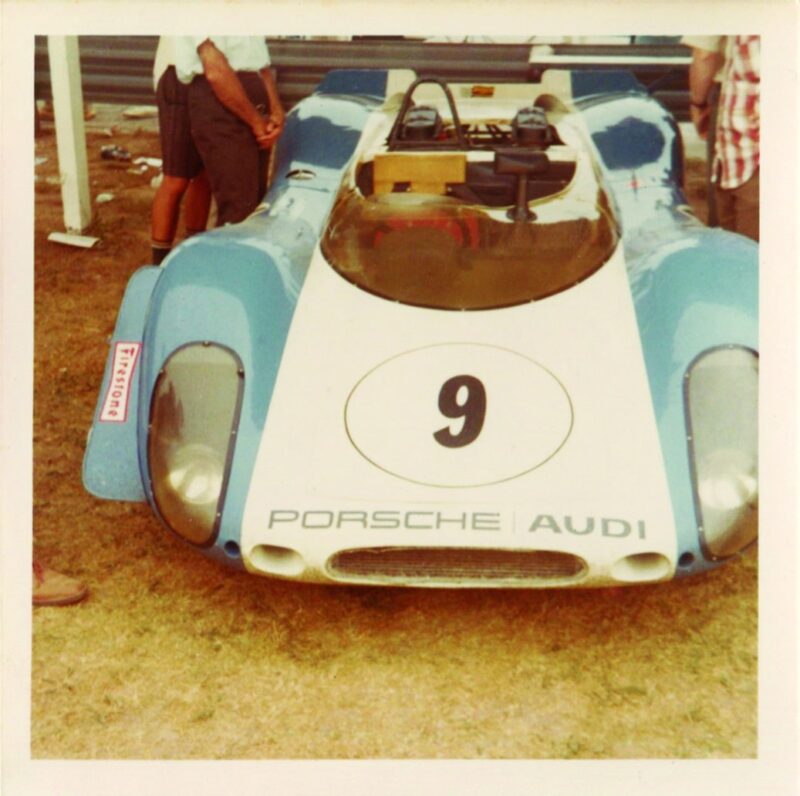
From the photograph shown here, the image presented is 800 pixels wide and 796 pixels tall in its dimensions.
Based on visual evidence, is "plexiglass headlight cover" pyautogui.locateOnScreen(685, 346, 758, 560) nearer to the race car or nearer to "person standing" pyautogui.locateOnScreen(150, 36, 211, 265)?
the race car

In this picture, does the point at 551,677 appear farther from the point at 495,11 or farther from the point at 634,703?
the point at 495,11

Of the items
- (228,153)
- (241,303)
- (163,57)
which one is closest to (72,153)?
(228,153)

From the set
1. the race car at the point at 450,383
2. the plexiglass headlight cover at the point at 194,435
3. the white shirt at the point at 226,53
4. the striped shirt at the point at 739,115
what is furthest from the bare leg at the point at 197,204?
the striped shirt at the point at 739,115

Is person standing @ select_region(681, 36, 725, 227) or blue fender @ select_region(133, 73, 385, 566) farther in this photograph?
person standing @ select_region(681, 36, 725, 227)

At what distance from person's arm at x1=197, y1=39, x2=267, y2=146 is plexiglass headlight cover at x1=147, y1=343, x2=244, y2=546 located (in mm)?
660

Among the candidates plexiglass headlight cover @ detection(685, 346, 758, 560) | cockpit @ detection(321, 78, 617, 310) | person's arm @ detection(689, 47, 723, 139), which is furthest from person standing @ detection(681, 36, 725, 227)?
plexiglass headlight cover @ detection(685, 346, 758, 560)

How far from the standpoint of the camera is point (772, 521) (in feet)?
5.21

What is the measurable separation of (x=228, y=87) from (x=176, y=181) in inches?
13.0

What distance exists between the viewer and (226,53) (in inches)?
78.8

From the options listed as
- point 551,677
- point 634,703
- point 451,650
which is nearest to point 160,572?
point 451,650

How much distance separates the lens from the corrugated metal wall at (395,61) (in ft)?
6.03

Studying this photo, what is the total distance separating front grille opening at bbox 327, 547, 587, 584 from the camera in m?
1.45

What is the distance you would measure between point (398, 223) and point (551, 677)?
2.65 ft

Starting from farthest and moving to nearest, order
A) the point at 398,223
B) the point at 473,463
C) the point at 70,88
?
the point at 70,88
the point at 398,223
the point at 473,463
